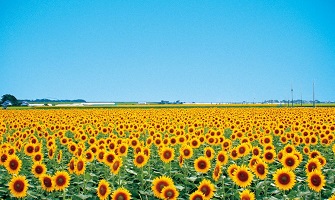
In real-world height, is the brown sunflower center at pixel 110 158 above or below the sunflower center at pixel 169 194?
above

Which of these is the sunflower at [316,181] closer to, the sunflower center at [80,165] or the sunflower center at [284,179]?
the sunflower center at [284,179]

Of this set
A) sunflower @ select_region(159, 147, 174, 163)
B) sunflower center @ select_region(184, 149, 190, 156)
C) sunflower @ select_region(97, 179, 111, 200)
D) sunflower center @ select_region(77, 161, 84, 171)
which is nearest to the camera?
sunflower @ select_region(97, 179, 111, 200)

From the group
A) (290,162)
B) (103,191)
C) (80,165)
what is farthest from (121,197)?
(290,162)

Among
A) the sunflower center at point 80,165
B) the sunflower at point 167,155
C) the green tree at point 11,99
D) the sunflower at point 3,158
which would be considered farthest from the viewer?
the green tree at point 11,99

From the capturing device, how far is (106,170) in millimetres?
8867

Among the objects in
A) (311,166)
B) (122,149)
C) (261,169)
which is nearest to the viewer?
(261,169)

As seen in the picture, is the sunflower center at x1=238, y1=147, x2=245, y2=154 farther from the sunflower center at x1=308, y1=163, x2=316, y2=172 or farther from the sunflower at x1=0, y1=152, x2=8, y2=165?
the sunflower at x1=0, y1=152, x2=8, y2=165

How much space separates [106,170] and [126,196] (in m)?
3.49

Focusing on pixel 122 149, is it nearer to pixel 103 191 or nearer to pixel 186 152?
pixel 186 152

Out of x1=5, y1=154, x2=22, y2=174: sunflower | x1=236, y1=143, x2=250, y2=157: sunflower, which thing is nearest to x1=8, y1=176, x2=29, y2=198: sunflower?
x1=5, y1=154, x2=22, y2=174: sunflower

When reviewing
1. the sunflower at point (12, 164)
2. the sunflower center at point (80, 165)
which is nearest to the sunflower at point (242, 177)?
the sunflower center at point (80, 165)

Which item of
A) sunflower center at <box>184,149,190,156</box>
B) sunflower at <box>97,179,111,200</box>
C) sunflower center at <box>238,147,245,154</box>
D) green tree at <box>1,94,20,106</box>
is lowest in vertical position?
sunflower at <box>97,179,111,200</box>

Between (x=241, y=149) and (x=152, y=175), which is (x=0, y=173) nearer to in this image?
(x=152, y=175)

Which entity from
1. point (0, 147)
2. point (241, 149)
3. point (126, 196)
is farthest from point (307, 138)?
point (0, 147)
